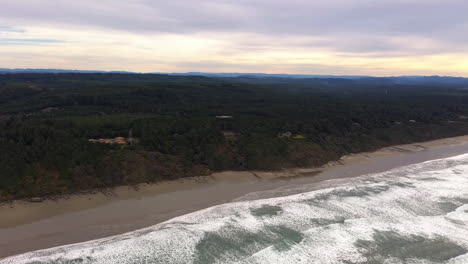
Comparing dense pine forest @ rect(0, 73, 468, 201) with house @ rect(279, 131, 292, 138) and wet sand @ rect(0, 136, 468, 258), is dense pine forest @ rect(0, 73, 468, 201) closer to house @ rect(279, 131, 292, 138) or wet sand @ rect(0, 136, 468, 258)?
house @ rect(279, 131, 292, 138)

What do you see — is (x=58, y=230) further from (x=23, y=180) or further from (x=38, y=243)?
(x=23, y=180)

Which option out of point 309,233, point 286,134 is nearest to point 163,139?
point 286,134

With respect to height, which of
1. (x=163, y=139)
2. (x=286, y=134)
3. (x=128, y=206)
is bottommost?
(x=128, y=206)

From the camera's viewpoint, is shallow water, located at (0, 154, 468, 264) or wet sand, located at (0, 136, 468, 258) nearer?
shallow water, located at (0, 154, 468, 264)

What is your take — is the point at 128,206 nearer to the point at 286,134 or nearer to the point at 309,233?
the point at 309,233

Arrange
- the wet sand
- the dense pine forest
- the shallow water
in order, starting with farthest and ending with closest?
1. the dense pine forest
2. the wet sand
3. the shallow water

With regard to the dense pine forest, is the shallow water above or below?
below

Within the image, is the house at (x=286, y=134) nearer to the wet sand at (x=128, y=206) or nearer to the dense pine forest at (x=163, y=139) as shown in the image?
the dense pine forest at (x=163, y=139)

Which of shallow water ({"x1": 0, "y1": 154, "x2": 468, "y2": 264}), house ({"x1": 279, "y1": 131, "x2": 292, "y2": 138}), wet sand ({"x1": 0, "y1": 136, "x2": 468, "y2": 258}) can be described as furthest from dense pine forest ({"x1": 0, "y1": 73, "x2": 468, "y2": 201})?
shallow water ({"x1": 0, "y1": 154, "x2": 468, "y2": 264})
